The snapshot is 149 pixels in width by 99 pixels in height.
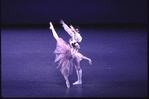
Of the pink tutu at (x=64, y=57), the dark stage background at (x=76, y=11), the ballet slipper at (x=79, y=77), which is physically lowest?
the ballet slipper at (x=79, y=77)

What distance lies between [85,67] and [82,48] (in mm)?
1575

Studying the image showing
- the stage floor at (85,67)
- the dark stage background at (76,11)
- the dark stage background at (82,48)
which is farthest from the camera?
the dark stage background at (76,11)

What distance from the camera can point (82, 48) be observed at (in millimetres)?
6445

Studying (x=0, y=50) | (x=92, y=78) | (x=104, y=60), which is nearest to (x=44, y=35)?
(x=0, y=50)

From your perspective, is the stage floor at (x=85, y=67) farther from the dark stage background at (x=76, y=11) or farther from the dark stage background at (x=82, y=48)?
the dark stage background at (x=76, y=11)

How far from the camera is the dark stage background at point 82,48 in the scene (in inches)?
152

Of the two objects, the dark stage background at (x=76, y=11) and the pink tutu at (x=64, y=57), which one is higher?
the dark stage background at (x=76, y=11)

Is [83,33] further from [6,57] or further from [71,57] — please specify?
[71,57]

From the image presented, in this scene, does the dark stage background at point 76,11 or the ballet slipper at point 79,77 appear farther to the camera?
the dark stage background at point 76,11

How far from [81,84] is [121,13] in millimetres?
6572

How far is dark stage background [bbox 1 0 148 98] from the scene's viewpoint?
3.85 meters

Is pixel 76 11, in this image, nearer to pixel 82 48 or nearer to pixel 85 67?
pixel 82 48

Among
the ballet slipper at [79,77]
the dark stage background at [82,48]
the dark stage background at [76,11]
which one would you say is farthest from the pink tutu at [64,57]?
the dark stage background at [76,11]

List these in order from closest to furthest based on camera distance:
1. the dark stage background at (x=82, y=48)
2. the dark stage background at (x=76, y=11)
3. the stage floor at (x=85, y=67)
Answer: the stage floor at (x=85, y=67), the dark stage background at (x=82, y=48), the dark stage background at (x=76, y=11)
